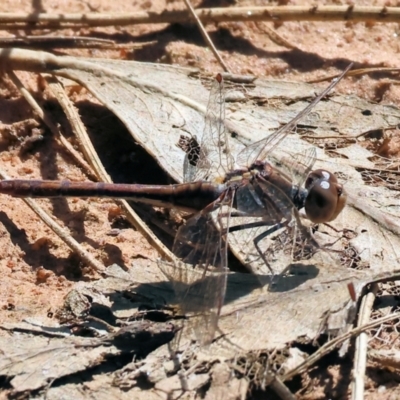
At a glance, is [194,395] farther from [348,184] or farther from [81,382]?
[348,184]

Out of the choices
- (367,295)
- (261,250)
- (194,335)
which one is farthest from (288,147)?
(194,335)

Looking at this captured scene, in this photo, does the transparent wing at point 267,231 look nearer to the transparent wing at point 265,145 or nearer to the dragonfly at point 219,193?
the dragonfly at point 219,193

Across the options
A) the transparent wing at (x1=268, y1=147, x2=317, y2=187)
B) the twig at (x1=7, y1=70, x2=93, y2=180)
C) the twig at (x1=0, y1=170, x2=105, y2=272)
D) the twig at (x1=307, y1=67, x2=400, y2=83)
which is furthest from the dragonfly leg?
the twig at (x1=307, y1=67, x2=400, y2=83)

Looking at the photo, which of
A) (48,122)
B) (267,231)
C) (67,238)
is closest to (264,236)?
(267,231)

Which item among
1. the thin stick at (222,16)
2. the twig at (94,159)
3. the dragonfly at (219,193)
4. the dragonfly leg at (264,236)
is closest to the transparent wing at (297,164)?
the dragonfly at (219,193)

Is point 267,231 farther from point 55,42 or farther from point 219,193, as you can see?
point 55,42

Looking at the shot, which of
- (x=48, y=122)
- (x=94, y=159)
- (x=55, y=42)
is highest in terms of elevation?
(x=55, y=42)

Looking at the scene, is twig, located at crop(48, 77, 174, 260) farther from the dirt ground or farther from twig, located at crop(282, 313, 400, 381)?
twig, located at crop(282, 313, 400, 381)
